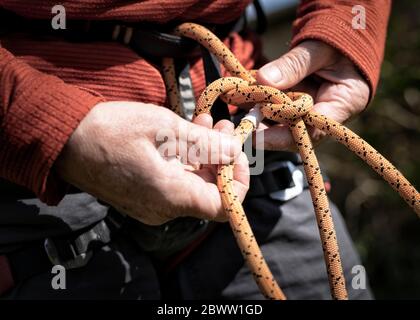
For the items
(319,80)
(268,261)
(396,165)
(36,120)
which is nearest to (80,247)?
(36,120)

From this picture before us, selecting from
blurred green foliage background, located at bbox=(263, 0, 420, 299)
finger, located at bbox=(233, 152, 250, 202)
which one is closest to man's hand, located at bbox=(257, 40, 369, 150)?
finger, located at bbox=(233, 152, 250, 202)

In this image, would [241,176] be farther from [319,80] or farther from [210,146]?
A: [319,80]

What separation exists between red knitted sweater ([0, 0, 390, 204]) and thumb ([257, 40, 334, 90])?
0.02 m

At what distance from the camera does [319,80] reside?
986 mm

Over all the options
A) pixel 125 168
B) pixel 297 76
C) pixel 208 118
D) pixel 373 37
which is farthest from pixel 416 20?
pixel 125 168

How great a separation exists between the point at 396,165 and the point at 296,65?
1269mm

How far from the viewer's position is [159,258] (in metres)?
1.06

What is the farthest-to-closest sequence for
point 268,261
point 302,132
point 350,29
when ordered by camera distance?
point 268,261 → point 350,29 → point 302,132

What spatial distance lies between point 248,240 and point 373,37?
0.47 metres

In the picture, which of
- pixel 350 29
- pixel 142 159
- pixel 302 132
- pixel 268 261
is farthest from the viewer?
pixel 268 261

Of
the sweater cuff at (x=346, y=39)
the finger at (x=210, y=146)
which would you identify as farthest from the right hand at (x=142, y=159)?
the sweater cuff at (x=346, y=39)
